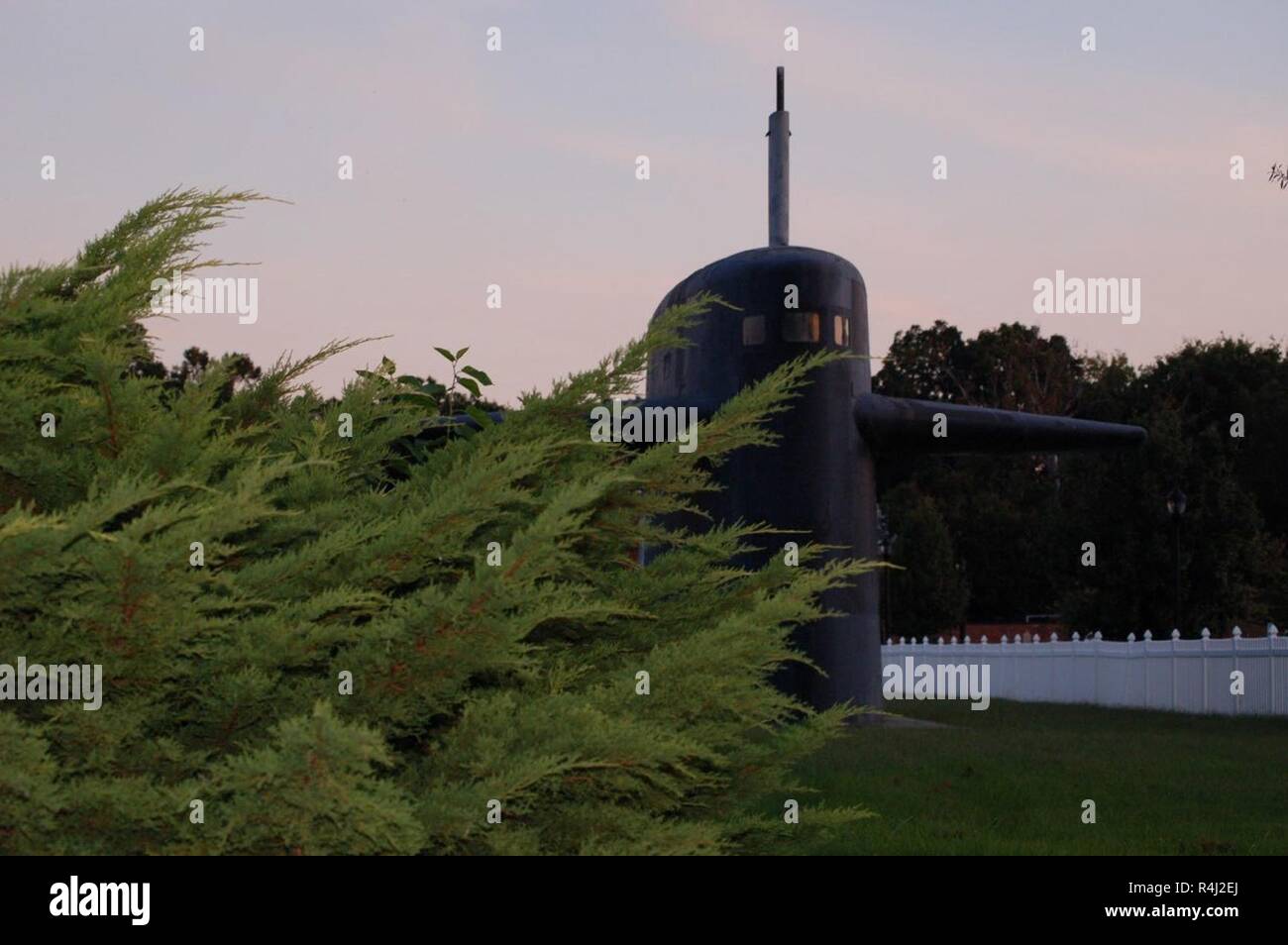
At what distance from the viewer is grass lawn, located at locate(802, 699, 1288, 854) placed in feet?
32.6

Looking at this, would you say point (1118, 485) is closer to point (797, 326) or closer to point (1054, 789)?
point (797, 326)

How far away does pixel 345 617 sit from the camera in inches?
147

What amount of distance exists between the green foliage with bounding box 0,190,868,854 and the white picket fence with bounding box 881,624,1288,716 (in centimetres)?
2644

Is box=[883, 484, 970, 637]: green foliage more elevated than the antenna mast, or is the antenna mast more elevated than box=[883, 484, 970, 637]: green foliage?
the antenna mast

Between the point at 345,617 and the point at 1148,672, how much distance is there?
3168 cm

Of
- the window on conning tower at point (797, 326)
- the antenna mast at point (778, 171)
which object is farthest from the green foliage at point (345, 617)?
the antenna mast at point (778, 171)

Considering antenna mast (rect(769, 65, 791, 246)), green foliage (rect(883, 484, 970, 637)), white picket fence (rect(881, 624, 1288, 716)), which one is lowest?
white picket fence (rect(881, 624, 1288, 716))

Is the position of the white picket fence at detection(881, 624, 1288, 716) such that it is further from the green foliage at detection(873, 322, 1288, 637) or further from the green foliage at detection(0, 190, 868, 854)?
the green foliage at detection(0, 190, 868, 854)

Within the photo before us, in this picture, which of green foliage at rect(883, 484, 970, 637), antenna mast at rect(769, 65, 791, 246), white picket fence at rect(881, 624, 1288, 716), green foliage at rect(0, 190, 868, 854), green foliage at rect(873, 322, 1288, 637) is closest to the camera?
green foliage at rect(0, 190, 868, 854)

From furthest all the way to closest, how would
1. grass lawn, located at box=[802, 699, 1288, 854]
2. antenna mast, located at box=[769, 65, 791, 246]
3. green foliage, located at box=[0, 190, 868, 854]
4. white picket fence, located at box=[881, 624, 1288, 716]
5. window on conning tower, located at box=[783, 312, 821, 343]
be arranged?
white picket fence, located at box=[881, 624, 1288, 716] < antenna mast, located at box=[769, 65, 791, 246] < window on conning tower, located at box=[783, 312, 821, 343] < grass lawn, located at box=[802, 699, 1288, 854] < green foliage, located at box=[0, 190, 868, 854]

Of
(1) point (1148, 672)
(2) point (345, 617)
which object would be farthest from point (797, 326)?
(1) point (1148, 672)

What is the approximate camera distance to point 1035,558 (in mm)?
65938

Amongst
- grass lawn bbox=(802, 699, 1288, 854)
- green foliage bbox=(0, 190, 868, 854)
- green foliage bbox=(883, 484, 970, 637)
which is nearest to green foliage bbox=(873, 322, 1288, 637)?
green foliage bbox=(883, 484, 970, 637)
